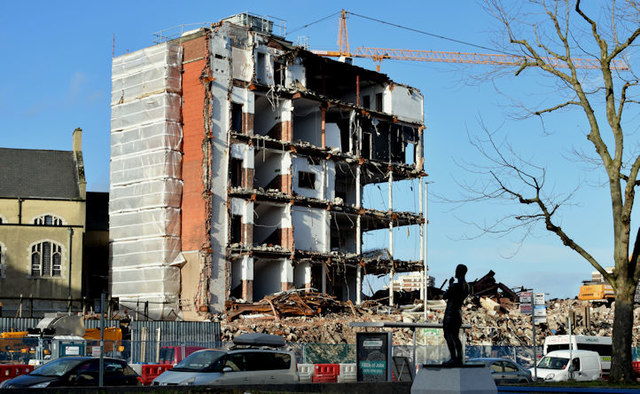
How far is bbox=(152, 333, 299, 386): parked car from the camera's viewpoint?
25625mm

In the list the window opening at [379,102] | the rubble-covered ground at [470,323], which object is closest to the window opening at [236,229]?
the rubble-covered ground at [470,323]

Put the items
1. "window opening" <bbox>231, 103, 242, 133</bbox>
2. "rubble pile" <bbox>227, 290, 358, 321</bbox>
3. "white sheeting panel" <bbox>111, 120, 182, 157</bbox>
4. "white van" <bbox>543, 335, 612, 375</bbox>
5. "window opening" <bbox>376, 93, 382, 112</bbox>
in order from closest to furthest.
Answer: "white van" <bbox>543, 335, 612, 375</bbox> < "rubble pile" <bbox>227, 290, 358, 321</bbox> < "white sheeting panel" <bbox>111, 120, 182, 157</bbox> < "window opening" <bbox>231, 103, 242, 133</bbox> < "window opening" <bbox>376, 93, 382, 112</bbox>

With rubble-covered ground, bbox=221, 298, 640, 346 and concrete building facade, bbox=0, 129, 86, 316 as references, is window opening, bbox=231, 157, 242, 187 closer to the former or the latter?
rubble-covered ground, bbox=221, 298, 640, 346

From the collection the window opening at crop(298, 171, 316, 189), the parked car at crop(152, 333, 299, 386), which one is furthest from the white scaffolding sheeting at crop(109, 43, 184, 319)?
the parked car at crop(152, 333, 299, 386)

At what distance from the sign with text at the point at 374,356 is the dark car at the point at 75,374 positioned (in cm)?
730

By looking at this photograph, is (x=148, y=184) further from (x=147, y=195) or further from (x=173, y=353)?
(x=173, y=353)

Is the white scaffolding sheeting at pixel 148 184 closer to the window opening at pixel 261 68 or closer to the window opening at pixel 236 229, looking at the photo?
the window opening at pixel 236 229

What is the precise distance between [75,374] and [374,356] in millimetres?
9349

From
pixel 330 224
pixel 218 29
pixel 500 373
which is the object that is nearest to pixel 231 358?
pixel 500 373

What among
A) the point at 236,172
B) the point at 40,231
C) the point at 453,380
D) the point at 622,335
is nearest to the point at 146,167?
the point at 236,172

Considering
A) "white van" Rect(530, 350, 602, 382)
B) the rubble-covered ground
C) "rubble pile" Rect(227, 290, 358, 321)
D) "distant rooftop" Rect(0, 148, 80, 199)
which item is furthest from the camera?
"distant rooftop" Rect(0, 148, 80, 199)

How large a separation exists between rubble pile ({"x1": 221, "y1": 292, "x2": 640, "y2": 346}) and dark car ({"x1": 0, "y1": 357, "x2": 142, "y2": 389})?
1151 inches

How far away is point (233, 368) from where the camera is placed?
26469 mm

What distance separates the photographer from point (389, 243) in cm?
7762
